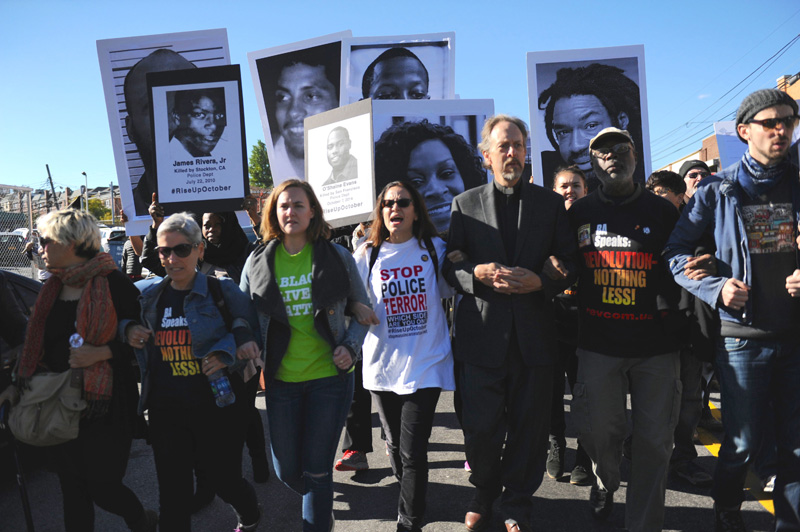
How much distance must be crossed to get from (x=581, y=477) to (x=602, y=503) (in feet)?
1.91

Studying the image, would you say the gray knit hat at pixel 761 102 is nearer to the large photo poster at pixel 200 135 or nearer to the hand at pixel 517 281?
the hand at pixel 517 281

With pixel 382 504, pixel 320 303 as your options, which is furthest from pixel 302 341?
pixel 382 504

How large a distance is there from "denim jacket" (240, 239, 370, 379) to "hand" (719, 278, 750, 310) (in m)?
1.85

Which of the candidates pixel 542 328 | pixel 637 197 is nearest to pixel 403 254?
pixel 542 328

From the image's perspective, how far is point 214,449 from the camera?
295 centimetres

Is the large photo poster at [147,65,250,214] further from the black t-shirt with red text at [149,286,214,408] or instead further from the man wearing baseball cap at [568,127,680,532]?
the man wearing baseball cap at [568,127,680,532]

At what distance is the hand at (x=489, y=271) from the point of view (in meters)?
3.12

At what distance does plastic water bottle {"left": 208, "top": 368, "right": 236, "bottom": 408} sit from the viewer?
285 cm

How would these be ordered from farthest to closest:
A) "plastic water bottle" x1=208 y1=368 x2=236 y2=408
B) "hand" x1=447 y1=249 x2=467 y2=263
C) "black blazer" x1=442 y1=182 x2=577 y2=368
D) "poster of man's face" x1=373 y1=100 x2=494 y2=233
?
"poster of man's face" x1=373 y1=100 x2=494 y2=233 → "hand" x1=447 y1=249 x2=467 y2=263 → "black blazer" x1=442 y1=182 x2=577 y2=368 → "plastic water bottle" x1=208 y1=368 x2=236 y2=408

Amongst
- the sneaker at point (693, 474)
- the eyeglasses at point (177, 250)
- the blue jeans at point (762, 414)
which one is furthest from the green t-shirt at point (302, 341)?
the sneaker at point (693, 474)

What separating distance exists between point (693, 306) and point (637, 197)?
0.68 meters

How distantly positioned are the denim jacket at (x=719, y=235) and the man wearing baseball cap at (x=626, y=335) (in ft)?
0.54

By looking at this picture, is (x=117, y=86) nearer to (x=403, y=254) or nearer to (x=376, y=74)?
(x=376, y=74)

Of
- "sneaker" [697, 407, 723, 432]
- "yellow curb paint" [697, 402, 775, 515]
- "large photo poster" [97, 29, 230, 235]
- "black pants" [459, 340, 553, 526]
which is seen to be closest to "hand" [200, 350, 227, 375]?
"black pants" [459, 340, 553, 526]
